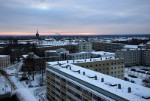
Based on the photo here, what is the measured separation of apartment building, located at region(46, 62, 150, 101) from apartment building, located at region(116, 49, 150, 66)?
26.0 metres

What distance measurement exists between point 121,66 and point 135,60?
19964mm

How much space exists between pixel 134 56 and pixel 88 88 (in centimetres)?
3374

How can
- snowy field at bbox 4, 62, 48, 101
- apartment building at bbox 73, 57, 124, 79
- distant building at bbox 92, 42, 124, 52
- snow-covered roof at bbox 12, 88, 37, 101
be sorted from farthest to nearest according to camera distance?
distant building at bbox 92, 42, 124, 52
apartment building at bbox 73, 57, 124, 79
snowy field at bbox 4, 62, 48, 101
snow-covered roof at bbox 12, 88, 37, 101

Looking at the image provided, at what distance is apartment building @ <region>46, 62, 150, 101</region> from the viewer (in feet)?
38.9

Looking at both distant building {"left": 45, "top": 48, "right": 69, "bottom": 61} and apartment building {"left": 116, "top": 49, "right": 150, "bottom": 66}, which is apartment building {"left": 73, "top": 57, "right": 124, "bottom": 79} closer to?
apartment building {"left": 116, "top": 49, "right": 150, "bottom": 66}

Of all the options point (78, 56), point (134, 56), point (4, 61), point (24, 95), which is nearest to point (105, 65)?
point (78, 56)

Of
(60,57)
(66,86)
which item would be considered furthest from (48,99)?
(60,57)

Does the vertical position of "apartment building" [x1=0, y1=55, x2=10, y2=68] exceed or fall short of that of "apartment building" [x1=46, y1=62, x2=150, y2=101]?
it falls short

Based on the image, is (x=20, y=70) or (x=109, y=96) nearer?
(x=109, y=96)

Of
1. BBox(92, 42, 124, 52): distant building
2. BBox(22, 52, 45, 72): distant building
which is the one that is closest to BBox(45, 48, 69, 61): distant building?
BBox(22, 52, 45, 72): distant building

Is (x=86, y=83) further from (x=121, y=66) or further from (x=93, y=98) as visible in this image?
(x=121, y=66)

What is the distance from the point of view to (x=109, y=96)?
12.2 m

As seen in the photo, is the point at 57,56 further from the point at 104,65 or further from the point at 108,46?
the point at 108,46

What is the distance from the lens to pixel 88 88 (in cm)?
1433
